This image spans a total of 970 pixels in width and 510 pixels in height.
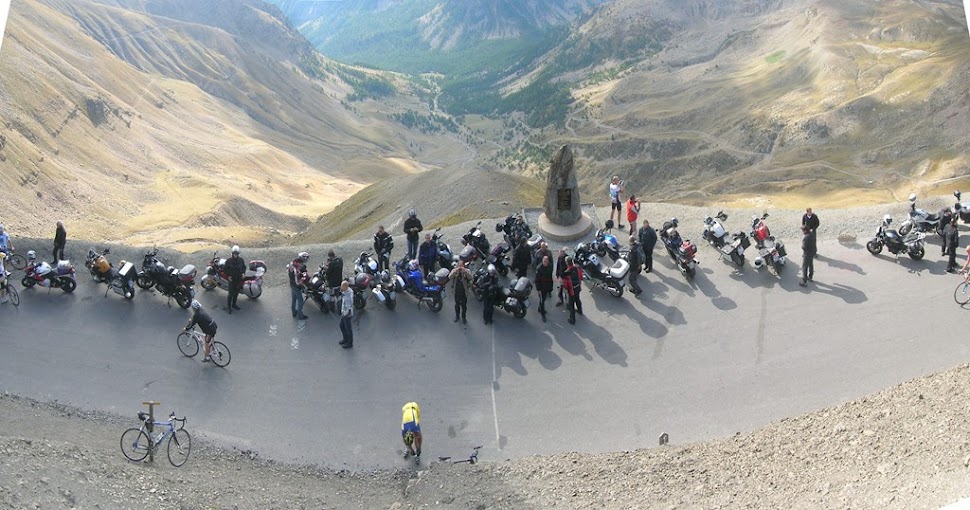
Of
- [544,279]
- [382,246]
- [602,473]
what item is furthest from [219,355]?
[602,473]

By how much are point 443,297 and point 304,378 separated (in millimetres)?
4575

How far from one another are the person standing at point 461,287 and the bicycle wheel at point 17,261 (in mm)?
12607

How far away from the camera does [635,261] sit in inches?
776

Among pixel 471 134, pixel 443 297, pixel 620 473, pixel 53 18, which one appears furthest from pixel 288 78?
pixel 620 473

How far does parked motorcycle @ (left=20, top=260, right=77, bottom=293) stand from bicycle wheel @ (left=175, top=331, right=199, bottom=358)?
15.6 ft

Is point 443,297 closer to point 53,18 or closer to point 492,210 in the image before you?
point 492,210

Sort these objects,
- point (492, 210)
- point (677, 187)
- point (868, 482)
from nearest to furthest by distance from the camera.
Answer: point (868, 482)
point (492, 210)
point (677, 187)

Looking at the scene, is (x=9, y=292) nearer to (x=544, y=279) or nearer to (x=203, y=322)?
(x=203, y=322)

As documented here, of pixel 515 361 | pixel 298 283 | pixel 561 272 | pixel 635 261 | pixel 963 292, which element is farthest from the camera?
pixel 635 261

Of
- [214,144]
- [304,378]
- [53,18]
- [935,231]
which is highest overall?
[53,18]

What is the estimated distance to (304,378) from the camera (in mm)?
17172

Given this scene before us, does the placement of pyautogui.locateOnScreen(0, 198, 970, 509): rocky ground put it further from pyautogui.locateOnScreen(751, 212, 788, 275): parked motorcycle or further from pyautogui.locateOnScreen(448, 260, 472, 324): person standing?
pyautogui.locateOnScreen(751, 212, 788, 275): parked motorcycle

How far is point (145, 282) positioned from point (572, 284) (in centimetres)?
1156

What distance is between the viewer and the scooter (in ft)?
64.5
